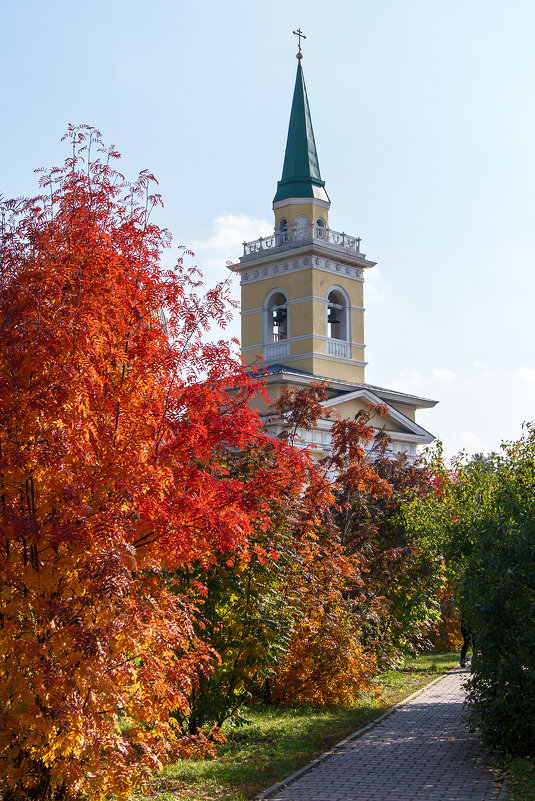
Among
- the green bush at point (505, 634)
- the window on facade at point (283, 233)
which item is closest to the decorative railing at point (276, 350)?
the window on facade at point (283, 233)

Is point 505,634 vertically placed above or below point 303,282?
below

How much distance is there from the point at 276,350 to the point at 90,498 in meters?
33.1

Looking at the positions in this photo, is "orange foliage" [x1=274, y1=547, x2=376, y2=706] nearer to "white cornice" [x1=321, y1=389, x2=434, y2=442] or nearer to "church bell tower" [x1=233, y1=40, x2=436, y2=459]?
"white cornice" [x1=321, y1=389, x2=434, y2=442]

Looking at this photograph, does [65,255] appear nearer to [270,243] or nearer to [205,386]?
[205,386]

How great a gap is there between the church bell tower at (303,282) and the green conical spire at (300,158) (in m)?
0.05

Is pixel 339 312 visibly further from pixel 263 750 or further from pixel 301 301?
pixel 263 750

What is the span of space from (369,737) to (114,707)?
5.61 metres

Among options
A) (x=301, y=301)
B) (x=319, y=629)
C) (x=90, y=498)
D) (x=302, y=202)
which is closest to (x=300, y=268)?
(x=301, y=301)

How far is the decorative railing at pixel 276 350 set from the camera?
132ft

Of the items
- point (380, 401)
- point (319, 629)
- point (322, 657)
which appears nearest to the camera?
point (322, 657)

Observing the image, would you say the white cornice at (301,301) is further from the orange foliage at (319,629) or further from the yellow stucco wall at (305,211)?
the orange foliage at (319,629)

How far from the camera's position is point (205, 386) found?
9188mm

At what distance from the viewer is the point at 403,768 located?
1038 cm

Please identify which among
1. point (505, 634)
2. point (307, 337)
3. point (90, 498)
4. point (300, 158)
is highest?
point (300, 158)
